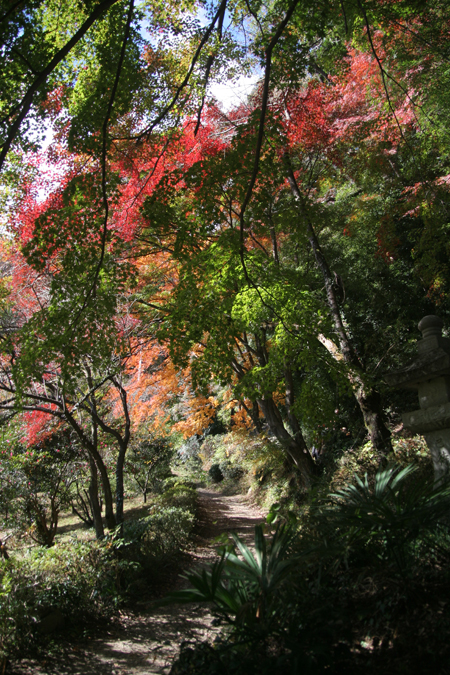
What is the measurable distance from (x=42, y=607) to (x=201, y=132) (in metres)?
9.16

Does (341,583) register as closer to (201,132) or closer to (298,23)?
(298,23)

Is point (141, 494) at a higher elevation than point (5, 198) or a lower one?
lower

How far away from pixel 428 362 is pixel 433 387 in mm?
335

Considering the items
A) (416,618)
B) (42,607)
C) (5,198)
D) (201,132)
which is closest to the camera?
(416,618)

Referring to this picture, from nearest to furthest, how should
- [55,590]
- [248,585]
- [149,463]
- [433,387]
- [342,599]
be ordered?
[342,599], [248,585], [433,387], [55,590], [149,463]

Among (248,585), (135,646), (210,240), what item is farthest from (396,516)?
(210,240)

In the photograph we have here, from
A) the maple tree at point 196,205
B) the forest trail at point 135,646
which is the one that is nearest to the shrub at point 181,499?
the maple tree at point 196,205

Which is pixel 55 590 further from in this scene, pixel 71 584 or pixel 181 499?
pixel 181 499

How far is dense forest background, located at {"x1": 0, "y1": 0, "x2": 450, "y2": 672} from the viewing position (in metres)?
4.12

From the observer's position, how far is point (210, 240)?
701 cm

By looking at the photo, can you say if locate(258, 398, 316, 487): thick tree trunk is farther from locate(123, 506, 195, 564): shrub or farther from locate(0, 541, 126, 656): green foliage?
locate(0, 541, 126, 656): green foliage

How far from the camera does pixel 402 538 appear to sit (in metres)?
2.68

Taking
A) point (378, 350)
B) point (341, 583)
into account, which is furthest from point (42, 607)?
point (378, 350)

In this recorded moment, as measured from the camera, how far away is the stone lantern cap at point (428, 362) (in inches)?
168
